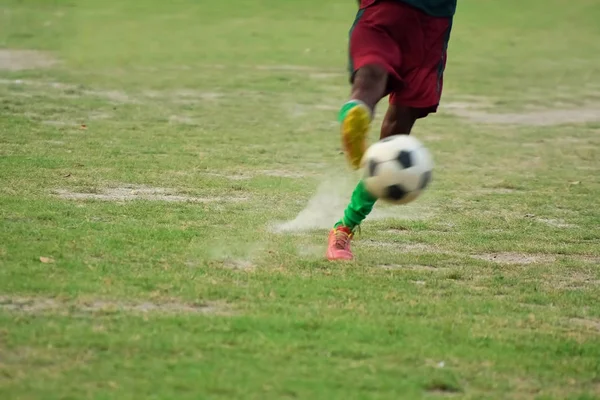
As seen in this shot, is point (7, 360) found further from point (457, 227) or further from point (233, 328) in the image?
point (457, 227)

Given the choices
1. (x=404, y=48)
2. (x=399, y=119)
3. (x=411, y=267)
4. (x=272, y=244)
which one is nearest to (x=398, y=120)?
(x=399, y=119)

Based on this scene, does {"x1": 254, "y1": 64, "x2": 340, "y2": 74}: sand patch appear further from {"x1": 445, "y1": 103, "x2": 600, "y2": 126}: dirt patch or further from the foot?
the foot

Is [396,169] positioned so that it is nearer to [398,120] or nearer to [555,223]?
[398,120]

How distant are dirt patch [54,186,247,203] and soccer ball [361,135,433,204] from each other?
82.1 inches

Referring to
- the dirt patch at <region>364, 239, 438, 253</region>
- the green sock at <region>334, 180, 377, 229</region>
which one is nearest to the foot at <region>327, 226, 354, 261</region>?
the green sock at <region>334, 180, 377, 229</region>

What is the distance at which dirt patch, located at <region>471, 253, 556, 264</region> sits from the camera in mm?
6141

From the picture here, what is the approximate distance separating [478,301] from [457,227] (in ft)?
6.38

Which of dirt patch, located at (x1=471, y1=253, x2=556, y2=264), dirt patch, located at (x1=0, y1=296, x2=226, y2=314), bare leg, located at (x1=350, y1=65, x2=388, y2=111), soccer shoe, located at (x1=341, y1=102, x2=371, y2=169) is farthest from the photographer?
dirt patch, located at (x1=471, y1=253, x2=556, y2=264)

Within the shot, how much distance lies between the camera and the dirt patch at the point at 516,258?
6141 mm

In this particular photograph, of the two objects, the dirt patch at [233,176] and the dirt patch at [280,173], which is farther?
the dirt patch at [280,173]

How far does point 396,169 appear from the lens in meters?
5.47

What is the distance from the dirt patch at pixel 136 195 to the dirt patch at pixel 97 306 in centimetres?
255

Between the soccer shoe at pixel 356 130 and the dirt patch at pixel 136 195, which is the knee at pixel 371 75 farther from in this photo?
the dirt patch at pixel 136 195

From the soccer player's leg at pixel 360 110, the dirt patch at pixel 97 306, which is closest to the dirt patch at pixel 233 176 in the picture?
the soccer player's leg at pixel 360 110
